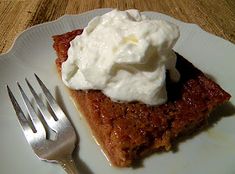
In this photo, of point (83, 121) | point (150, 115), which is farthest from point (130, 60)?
point (83, 121)

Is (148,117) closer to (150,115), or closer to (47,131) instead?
(150,115)

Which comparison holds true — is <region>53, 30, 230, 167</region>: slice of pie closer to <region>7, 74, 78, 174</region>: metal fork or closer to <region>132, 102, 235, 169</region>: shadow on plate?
<region>132, 102, 235, 169</region>: shadow on plate

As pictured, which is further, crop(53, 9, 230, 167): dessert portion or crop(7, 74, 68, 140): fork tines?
crop(7, 74, 68, 140): fork tines

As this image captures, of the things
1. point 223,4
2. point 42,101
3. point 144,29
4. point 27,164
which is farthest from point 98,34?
point 223,4

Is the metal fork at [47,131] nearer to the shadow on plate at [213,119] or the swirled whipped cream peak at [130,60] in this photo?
the swirled whipped cream peak at [130,60]

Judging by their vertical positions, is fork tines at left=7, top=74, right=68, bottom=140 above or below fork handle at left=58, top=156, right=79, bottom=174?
above

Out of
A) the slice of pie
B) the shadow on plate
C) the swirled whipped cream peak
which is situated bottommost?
the shadow on plate

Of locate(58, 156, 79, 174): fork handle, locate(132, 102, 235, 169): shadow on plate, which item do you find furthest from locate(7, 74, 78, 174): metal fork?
locate(132, 102, 235, 169): shadow on plate
